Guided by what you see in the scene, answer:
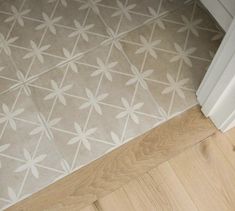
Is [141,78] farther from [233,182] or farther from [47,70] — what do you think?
[233,182]

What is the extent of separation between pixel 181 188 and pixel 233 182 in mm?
142

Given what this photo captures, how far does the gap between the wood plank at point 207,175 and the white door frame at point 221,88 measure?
2.8 inches

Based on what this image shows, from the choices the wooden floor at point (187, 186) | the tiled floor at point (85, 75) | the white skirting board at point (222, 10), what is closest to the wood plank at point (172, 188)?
the wooden floor at point (187, 186)

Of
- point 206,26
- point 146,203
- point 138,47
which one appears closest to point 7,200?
point 146,203

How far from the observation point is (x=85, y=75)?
43.5 inches

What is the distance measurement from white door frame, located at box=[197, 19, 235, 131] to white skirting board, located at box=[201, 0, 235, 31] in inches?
9.8

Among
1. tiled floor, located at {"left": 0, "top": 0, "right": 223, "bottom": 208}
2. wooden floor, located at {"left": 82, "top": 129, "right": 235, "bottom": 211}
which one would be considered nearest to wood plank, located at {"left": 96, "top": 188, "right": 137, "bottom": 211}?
wooden floor, located at {"left": 82, "top": 129, "right": 235, "bottom": 211}

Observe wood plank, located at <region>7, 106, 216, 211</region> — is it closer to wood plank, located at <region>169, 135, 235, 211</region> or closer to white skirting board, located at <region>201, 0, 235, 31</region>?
wood plank, located at <region>169, 135, 235, 211</region>

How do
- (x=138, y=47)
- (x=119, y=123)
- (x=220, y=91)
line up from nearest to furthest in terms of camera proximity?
1. (x=220, y=91)
2. (x=119, y=123)
3. (x=138, y=47)

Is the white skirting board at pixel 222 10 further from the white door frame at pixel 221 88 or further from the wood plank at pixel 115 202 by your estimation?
the wood plank at pixel 115 202

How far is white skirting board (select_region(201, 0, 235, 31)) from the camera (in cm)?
107

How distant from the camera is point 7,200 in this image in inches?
37.3

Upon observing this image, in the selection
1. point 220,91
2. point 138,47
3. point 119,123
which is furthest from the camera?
point 138,47

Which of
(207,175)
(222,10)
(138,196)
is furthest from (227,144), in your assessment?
(222,10)
